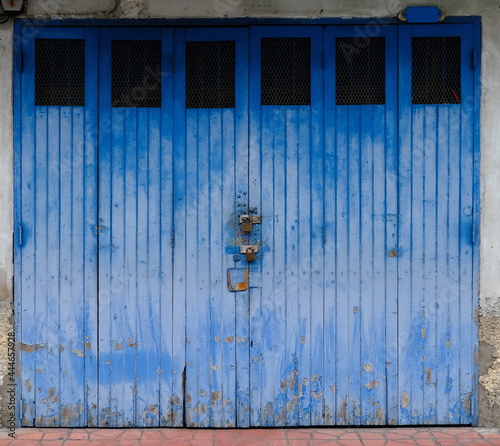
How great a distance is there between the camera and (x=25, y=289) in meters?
4.66

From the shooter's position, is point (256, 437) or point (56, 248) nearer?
point (256, 437)

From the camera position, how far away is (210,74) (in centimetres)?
463

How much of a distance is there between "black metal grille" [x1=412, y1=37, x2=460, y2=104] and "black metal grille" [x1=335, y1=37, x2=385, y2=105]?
0.83ft

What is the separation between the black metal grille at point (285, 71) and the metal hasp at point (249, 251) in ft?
3.52

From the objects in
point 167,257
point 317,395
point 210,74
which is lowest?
point 317,395

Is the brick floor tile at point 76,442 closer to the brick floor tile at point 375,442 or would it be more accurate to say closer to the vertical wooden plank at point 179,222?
the vertical wooden plank at point 179,222

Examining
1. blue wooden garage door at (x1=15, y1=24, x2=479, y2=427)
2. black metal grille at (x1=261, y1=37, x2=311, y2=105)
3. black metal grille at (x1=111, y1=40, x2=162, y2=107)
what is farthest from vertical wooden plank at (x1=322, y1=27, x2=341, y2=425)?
black metal grille at (x1=111, y1=40, x2=162, y2=107)

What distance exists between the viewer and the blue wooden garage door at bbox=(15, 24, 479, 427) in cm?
462

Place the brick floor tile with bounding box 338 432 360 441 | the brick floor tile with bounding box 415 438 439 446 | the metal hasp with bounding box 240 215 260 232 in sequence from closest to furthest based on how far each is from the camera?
the brick floor tile with bounding box 415 438 439 446 → the brick floor tile with bounding box 338 432 360 441 → the metal hasp with bounding box 240 215 260 232

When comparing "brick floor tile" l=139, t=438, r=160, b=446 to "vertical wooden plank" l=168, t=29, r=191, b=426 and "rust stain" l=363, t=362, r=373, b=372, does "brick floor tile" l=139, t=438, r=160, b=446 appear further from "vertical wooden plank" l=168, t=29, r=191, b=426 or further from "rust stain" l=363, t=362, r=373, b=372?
"rust stain" l=363, t=362, r=373, b=372

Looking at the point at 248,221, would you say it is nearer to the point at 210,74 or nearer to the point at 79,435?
the point at 210,74

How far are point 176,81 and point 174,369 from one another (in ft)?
7.05

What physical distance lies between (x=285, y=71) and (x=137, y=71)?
1.11 m

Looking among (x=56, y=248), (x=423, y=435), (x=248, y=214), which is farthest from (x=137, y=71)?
(x=423, y=435)
